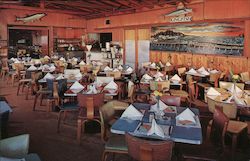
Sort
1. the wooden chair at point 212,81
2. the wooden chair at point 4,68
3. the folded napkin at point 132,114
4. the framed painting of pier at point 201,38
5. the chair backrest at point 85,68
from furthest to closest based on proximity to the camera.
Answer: the wooden chair at point 4,68, the chair backrest at point 85,68, the framed painting of pier at point 201,38, the wooden chair at point 212,81, the folded napkin at point 132,114

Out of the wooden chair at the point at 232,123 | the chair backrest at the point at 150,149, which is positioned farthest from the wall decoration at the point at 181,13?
the chair backrest at the point at 150,149

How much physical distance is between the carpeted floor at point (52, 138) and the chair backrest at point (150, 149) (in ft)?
5.23

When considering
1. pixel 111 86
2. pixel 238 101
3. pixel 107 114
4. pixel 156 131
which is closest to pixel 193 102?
pixel 238 101

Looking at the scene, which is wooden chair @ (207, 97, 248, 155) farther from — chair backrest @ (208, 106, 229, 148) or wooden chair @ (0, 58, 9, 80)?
wooden chair @ (0, 58, 9, 80)

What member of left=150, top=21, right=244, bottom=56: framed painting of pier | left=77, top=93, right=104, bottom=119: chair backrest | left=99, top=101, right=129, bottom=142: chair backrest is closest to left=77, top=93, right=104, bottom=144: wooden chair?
left=77, top=93, right=104, bottom=119: chair backrest

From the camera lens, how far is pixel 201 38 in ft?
30.7

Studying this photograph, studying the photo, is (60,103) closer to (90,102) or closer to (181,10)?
(90,102)

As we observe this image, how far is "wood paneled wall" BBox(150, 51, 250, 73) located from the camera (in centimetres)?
816

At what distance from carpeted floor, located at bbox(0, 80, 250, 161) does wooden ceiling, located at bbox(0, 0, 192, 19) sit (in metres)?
5.84

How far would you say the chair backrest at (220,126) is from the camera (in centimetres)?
318

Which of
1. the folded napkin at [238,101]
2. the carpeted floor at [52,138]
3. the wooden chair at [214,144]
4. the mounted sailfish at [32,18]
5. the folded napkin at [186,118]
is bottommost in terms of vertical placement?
the carpeted floor at [52,138]

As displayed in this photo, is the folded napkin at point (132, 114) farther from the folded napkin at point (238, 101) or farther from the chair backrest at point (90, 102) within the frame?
the folded napkin at point (238, 101)

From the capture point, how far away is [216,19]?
879cm

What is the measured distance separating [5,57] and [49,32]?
2994mm
